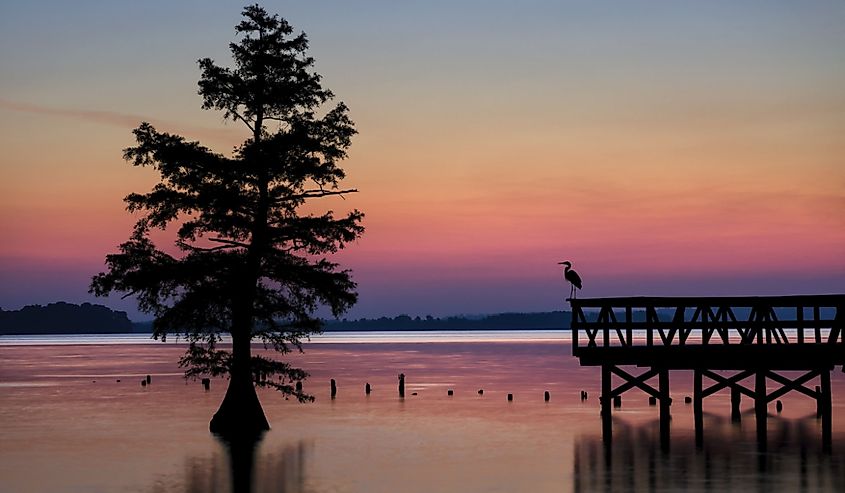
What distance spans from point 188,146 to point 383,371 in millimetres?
84487

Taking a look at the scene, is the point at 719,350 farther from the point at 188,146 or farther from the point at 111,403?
the point at 111,403

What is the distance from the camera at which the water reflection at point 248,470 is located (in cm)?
3375

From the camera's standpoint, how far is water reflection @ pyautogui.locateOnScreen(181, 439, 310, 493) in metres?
33.8

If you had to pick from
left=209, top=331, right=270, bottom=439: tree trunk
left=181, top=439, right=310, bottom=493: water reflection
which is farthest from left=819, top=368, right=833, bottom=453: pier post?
left=209, top=331, right=270, bottom=439: tree trunk

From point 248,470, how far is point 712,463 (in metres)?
14.7

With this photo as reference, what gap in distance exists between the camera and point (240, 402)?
1730 inches

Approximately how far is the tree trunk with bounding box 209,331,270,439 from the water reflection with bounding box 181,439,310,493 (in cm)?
61

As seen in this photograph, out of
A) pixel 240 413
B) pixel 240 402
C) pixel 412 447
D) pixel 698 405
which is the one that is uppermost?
pixel 240 402

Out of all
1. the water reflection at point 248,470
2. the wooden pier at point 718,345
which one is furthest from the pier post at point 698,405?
the water reflection at point 248,470

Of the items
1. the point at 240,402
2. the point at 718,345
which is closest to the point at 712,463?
the point at 718,345

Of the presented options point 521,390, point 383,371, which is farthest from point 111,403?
point 383,371

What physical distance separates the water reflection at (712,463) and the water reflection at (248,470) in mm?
8842

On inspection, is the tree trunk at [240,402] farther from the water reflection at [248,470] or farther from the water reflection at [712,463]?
the water reflection at [712,463]

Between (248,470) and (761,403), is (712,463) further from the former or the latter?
(248,470)
